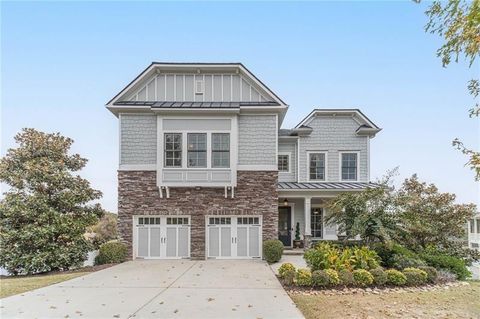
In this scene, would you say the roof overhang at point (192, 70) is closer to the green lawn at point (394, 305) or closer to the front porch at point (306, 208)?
the front porch at point (306, 208)

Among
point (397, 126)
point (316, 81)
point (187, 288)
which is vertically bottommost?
point (187, 288)

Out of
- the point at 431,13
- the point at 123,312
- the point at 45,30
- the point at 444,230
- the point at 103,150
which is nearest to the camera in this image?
the point at 431,13

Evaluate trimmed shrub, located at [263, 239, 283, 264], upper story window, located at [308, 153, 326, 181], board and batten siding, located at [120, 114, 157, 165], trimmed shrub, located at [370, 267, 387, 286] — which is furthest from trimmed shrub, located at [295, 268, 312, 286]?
upper story window, located at [308, 153, 326, 181]

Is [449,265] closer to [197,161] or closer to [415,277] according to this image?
[415,277]

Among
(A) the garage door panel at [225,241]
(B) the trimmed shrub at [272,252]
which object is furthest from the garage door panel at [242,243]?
(B) the trimmed shrub at [272,252]

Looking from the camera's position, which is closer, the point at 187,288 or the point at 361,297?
the point at 361,297

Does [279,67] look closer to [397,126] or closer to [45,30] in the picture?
[397,126]

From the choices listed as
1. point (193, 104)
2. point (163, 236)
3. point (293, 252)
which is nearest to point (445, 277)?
point (293, 252)

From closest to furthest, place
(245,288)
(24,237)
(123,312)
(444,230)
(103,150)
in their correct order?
(123,312), (245,288), (24,237), (444,230), (103,150)

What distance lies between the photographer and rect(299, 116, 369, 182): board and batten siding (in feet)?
66.3

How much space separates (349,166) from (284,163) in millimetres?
3933

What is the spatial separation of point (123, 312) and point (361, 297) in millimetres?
5984

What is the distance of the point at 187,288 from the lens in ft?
31.5

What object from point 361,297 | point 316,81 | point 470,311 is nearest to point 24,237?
point 361,297
